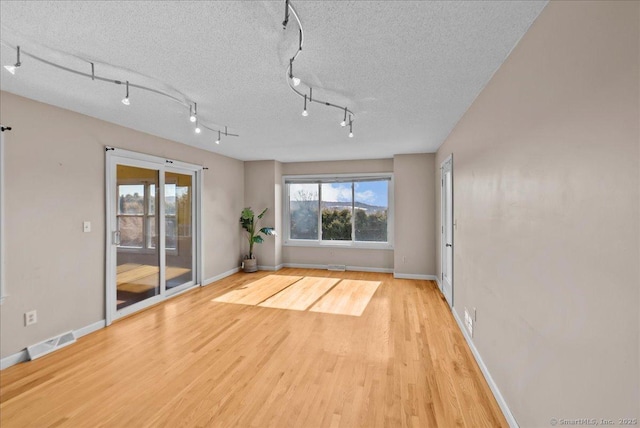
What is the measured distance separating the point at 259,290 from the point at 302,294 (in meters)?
0.80

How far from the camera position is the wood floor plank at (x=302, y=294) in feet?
13.9

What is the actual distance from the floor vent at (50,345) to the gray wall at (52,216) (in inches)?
2.4

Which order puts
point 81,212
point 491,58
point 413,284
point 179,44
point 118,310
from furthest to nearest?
point 413,284, point 118,310, point 81,212, point 491,58, point 179,44

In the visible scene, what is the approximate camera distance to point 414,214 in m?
5.78

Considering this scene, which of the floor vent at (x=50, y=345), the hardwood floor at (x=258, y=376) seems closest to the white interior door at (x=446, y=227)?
the hardwood floor at (x=258, y=376)

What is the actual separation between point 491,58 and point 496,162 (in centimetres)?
74

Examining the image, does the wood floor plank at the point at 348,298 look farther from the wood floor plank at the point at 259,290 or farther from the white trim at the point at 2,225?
the white trim at the point at 2,225

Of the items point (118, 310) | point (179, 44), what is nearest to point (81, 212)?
point (118, 310)

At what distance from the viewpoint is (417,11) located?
1557 millimetres

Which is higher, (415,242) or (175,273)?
(415,242)

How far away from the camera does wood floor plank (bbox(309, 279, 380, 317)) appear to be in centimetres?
403

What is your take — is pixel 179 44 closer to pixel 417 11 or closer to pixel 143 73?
pixel 143 73

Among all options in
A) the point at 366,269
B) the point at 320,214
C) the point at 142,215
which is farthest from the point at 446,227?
the point at 142,215

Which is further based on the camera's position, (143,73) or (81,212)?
(81,212)
